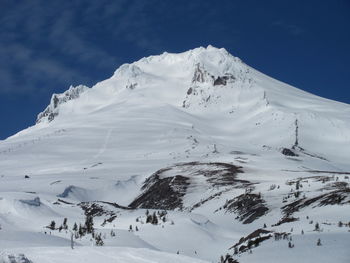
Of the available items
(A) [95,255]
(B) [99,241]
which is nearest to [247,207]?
(B) [99,241]

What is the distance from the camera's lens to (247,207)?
89.6ft

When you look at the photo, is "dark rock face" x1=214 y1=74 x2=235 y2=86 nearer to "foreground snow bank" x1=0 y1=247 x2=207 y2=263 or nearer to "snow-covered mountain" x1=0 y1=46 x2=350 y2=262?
"snow-covered mountain" x1=0 y1=46 x2=350 y2=262

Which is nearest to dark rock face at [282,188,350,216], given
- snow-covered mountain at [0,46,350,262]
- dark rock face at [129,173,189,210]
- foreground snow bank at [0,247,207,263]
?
snow-covered mountain at [0,46,350,262]

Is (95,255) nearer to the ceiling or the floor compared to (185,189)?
nearer to the floor

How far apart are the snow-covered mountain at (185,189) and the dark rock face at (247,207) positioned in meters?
0.10

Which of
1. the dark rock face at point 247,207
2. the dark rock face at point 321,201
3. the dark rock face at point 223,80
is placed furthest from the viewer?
the dark rock face at point 223,80

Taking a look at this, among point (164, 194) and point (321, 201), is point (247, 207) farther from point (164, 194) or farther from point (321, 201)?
point (164, 194)

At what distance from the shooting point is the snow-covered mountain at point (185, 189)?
Result: 1316cm

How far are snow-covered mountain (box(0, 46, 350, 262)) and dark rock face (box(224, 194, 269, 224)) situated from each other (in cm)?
10

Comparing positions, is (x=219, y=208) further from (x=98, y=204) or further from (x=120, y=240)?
(x=120, y=240)

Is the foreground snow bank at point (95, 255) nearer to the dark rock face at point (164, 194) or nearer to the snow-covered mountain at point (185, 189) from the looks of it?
the snow-covered mountain at point (185, 189)

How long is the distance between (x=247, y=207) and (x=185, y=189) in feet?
51.7

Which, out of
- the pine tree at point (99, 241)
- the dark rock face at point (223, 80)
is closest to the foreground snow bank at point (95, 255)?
the pine tree at point (99, 241)

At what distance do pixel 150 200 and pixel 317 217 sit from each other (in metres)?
27.9
